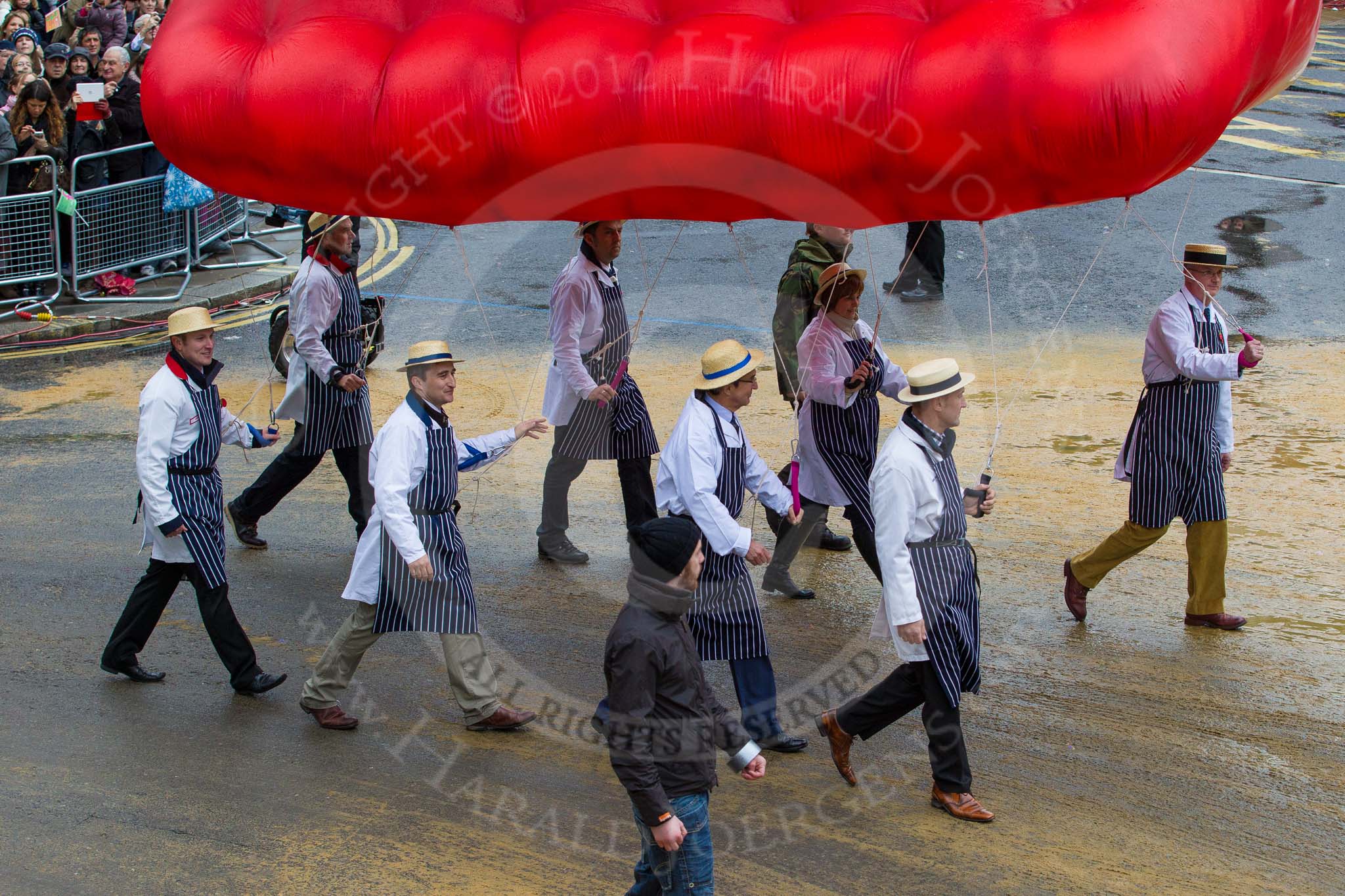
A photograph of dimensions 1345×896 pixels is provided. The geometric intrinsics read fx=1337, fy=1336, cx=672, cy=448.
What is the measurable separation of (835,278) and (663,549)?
2739 mm

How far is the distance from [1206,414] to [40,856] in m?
5.24

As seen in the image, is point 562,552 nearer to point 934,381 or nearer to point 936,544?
point 936,544

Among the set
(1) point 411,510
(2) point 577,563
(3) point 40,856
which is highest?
(1) point 411,510

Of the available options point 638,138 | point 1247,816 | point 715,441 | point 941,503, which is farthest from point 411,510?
point 1247,816

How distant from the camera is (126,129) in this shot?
12312 millimetres

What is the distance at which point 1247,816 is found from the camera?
4852 millimetres

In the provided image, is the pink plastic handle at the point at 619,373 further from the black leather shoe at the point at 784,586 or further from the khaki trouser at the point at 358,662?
the khaki trouser at the point at 358,662

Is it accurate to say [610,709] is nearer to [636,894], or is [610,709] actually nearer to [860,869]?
[636,894]

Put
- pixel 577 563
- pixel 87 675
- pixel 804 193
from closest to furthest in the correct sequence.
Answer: pixel 804 193, pixel 87 675, pixel 577 563

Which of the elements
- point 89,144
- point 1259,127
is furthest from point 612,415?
point 1259,127

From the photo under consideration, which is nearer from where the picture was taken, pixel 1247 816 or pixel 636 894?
pixel 636 894

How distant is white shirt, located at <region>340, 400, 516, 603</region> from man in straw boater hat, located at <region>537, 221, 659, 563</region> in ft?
4.91

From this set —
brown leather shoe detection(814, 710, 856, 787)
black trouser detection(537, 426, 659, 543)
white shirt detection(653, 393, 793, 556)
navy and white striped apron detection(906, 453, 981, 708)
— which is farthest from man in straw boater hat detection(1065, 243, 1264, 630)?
black trouser detection(537, 426, 659, 543)

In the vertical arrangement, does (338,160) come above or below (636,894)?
above
